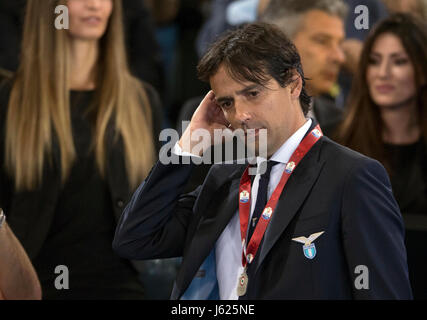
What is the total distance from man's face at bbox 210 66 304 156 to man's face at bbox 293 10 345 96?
1505 mm

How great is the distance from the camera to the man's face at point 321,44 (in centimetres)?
343

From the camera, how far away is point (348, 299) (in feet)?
5.92

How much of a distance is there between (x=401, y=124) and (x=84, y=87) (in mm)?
1271

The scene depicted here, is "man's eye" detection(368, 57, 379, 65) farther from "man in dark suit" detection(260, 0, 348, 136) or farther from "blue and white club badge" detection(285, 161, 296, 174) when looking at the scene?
"blue and white club badge" detection(285, 161, 296, 174)

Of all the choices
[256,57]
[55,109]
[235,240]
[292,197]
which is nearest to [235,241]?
[235,240]

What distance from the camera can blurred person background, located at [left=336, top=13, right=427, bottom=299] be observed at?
300 centimetres

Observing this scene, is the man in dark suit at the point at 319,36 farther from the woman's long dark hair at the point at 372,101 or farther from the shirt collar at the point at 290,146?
the shirt collar at the point at 290,146

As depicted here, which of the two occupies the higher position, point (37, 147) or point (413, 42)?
point (413, 42)

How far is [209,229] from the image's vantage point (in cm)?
205

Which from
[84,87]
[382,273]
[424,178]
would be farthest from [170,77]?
[382,273]

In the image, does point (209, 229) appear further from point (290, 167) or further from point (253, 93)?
point (253, 93)

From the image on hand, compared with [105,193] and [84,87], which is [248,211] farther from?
[84,87]

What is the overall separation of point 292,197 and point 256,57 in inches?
14.1
